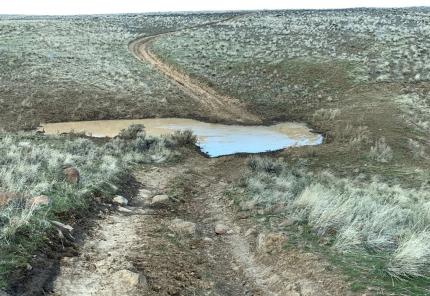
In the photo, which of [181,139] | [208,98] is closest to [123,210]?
[181,139]

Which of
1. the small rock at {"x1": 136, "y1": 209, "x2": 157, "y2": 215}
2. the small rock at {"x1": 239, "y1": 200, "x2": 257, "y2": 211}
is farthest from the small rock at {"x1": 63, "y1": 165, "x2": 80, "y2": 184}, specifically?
the small rock at {"x1": 239, "y1": 200, "x2": 257, "y2": 211}

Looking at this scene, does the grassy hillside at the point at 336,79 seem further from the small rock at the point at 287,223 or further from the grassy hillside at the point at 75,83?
the small rock at the point at 287,223

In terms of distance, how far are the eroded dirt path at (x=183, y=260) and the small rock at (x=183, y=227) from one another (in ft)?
0.06

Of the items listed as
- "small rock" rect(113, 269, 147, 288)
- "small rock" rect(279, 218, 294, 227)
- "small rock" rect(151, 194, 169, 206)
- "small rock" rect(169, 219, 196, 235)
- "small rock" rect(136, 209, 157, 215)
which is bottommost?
"small rock" rect(151, 194, 169, 206)

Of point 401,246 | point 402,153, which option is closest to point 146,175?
point 401,246

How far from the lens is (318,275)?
19.7 ft

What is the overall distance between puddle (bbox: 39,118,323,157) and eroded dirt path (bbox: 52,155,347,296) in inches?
390

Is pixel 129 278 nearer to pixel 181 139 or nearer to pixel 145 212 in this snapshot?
pixel 145 212

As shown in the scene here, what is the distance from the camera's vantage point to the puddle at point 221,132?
2020 cm

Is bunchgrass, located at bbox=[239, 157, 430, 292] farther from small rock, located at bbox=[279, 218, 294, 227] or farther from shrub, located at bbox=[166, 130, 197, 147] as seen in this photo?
shrub, located at bbox=[166, 130, 197, 147]

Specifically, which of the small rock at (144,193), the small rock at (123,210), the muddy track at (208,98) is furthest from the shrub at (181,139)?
the small rock at (123,210)

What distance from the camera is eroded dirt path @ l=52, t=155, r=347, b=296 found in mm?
5742

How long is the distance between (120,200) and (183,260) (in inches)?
135

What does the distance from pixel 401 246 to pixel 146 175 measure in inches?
334
